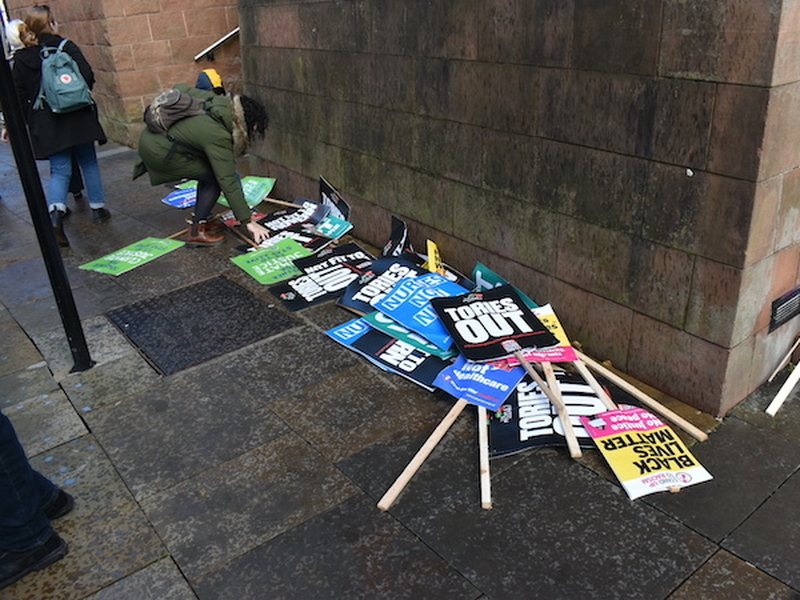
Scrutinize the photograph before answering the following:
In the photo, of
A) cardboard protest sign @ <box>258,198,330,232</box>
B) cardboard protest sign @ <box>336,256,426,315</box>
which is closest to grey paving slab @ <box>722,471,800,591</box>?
cardboard protest sign @ <box>336,256,426,315</box>

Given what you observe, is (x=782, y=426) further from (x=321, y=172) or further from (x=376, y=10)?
(x=321, y=172)

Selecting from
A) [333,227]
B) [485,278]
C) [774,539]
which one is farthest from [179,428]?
[333,227]

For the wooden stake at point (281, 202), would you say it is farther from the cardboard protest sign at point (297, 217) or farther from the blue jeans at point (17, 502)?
the blue jeans at point (17, 502)

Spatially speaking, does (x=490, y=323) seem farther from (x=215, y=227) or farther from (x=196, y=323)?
(x=215, y=227)

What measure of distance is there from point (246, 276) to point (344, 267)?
79 cm

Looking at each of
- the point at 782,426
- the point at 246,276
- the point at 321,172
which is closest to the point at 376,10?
the point at 321,172

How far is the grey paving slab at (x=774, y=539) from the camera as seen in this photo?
2684mm

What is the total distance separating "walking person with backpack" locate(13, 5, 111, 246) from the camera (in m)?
6.32

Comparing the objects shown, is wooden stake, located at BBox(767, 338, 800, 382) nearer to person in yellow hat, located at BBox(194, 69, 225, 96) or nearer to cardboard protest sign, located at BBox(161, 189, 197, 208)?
cardboard protest sign, located at BBox(161, 189, 197, 208)

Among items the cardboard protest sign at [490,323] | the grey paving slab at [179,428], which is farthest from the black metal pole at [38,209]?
the cardboard protest sign at [490,323]

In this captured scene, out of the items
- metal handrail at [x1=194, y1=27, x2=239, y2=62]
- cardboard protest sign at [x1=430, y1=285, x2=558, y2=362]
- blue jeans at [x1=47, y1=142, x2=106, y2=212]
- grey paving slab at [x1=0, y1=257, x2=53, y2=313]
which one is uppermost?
metal handrail at [x1=194, y1=27, x2=239, y2=62]

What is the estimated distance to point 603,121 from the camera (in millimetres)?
3678

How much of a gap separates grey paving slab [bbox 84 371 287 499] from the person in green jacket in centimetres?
203

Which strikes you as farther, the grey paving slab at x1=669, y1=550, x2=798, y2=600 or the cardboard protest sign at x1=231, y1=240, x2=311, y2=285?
the cardboard protest sign at x1=231, y1=240, x2=311, y2=285
